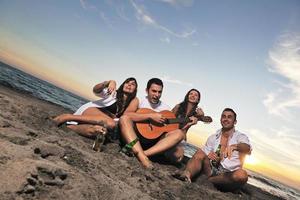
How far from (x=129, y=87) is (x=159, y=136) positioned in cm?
124

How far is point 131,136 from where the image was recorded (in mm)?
5234

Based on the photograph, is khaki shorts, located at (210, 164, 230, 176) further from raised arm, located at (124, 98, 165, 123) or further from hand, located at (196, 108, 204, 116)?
raised arm, located at (124, 98, 165, 123)

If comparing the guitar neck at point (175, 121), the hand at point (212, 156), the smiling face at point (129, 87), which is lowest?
the hand at point (212, 156)

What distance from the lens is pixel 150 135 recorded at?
575cm

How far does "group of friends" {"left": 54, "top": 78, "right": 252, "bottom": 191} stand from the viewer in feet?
18.0

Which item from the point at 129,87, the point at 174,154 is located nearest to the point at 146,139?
the point at 174,154

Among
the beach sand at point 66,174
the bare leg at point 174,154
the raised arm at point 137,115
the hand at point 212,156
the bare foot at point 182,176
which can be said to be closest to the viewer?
the beach sand at point 66,174

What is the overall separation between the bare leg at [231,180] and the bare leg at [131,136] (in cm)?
171

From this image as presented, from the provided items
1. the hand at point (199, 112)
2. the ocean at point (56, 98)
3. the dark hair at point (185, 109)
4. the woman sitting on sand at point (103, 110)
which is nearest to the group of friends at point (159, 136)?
the woman sitting on sand at point (103, 110)

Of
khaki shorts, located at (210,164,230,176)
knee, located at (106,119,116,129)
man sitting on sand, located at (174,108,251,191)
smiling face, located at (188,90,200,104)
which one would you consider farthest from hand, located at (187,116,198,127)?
knee, located at (106,119,116,129)

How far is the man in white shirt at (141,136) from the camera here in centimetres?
522

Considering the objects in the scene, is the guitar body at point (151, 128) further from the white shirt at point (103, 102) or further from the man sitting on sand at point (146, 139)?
the white shirt at point (103, 102)

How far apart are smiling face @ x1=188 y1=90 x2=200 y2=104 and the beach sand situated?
207 centimetres

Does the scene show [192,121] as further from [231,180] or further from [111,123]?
[111,123]
